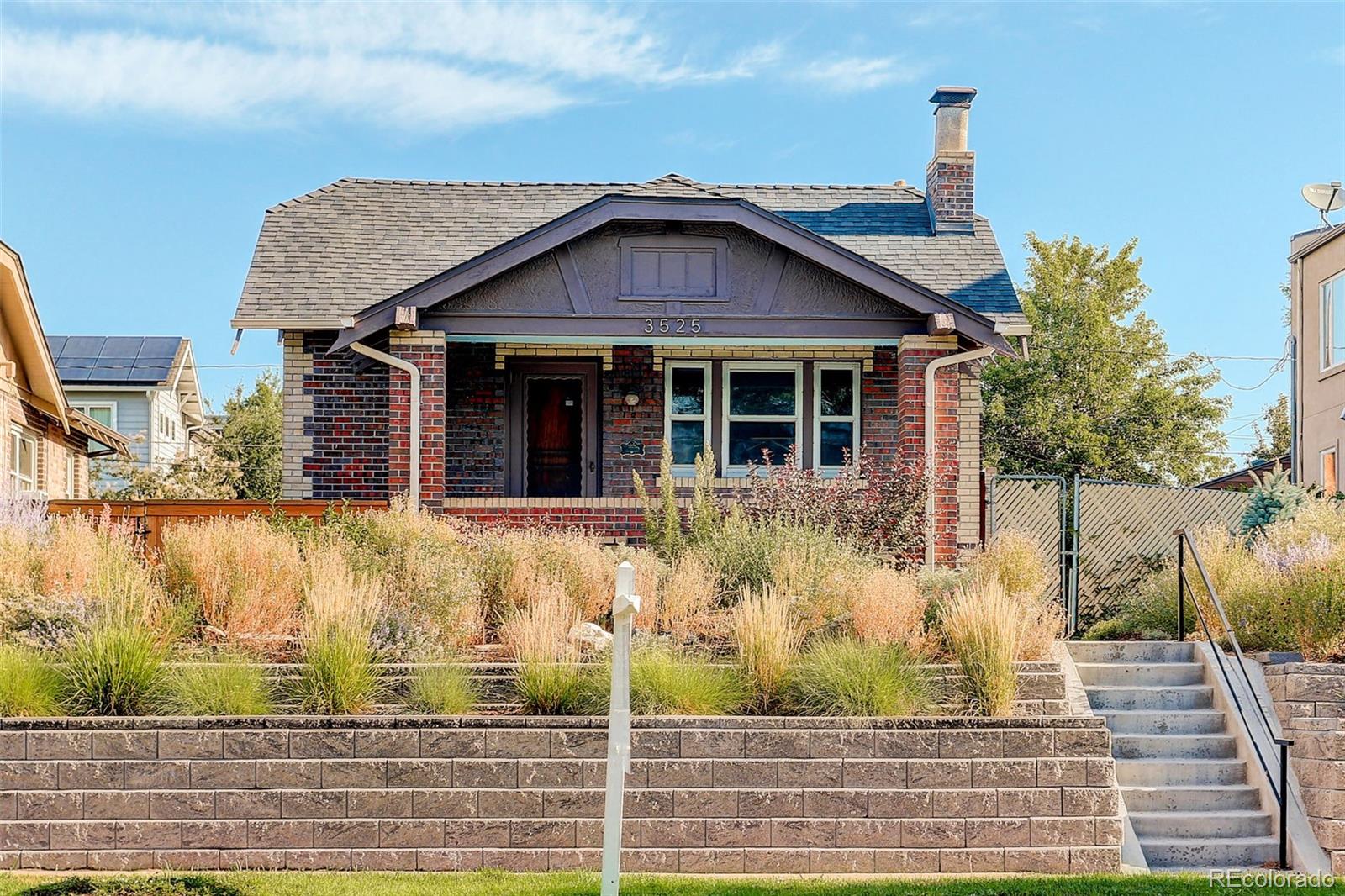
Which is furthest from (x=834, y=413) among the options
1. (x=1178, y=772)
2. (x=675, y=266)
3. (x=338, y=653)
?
(x=338, y=653)

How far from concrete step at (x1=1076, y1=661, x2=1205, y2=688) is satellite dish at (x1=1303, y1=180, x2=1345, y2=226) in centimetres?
1377

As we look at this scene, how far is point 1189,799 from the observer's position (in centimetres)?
1011

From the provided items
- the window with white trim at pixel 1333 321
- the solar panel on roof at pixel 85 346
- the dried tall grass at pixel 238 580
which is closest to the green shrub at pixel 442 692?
the dried tall grass at pixel 238 580

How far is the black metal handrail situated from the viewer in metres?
9.44

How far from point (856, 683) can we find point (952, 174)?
11.3 meters

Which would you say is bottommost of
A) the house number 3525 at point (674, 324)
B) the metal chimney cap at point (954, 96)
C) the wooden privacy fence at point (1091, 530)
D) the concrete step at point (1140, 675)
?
the concrete step at point (1140, 675)

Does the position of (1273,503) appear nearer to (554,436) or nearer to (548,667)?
(554,436)

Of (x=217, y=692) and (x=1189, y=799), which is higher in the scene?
(x=217, y=692)

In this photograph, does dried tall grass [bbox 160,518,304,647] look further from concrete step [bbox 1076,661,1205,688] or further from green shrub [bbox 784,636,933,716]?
concrete step [bbox 1076,661,1205,688]

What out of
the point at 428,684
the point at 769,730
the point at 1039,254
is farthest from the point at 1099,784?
the point at 1039,254

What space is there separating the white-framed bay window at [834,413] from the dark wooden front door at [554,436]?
2890mm

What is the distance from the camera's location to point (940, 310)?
15273 mm

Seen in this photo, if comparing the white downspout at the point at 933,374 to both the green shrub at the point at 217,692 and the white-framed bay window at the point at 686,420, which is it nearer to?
the white-framed bay window at the point at 686,420

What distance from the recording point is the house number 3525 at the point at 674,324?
1556 centimetres
